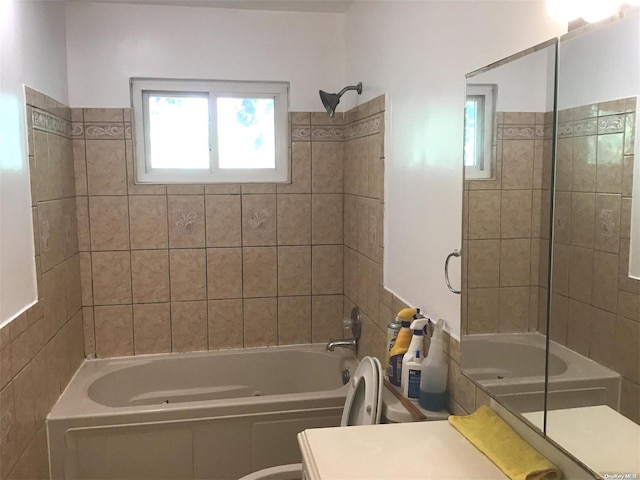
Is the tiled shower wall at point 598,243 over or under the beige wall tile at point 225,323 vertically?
over

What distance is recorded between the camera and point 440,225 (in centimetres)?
198

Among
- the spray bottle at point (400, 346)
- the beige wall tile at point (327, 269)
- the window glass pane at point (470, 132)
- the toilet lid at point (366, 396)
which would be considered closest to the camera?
the window glass pane at point (470, 132)

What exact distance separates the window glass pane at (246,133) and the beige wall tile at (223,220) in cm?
21

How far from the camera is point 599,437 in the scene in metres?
1.15

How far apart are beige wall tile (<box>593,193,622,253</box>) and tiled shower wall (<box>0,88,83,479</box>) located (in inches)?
71.1

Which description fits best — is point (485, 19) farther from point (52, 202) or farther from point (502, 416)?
point (52, 202)

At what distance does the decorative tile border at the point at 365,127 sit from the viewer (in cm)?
259

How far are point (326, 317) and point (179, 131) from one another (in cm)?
135

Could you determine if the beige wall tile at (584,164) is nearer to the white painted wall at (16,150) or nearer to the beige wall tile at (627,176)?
the beige wall tile at (627,176)

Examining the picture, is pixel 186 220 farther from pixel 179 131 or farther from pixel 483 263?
pixel 483 263

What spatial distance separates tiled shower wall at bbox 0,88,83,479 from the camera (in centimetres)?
202

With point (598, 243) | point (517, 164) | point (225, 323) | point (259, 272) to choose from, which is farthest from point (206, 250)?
point (598, 243)

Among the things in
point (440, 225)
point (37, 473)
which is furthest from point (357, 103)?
point (37, 473)

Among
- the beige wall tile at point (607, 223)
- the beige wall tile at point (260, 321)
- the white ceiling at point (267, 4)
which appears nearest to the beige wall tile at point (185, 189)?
the beige wall tile at point (260, 321)
